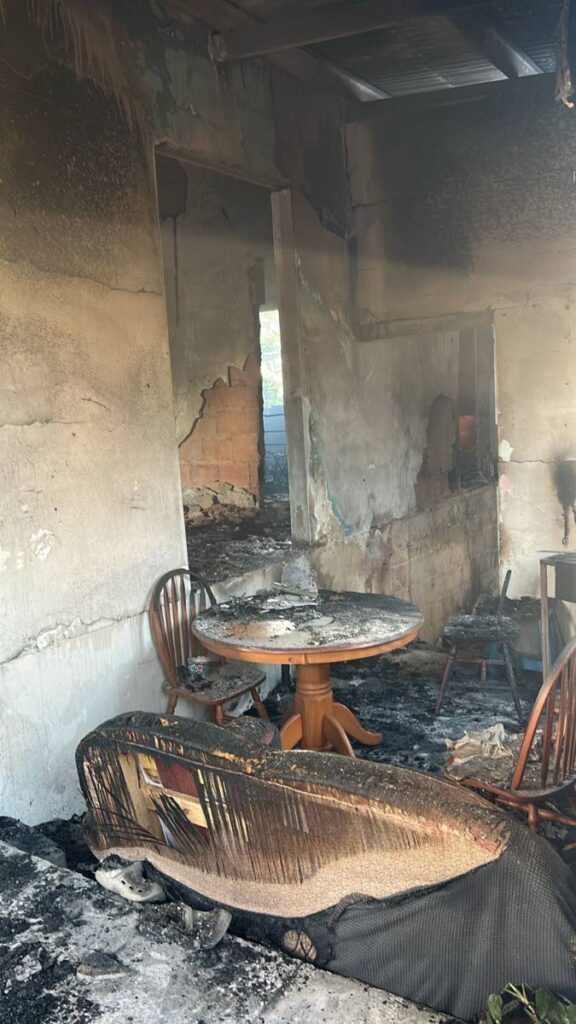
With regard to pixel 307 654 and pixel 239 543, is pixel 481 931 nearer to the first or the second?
pixel 307 654

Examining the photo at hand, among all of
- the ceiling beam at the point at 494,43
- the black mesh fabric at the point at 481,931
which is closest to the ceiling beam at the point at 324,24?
the ceiling beam at the point at 494,43

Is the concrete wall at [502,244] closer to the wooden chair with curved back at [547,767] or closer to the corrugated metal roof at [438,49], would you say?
the corrugated metal roof at [438,49]

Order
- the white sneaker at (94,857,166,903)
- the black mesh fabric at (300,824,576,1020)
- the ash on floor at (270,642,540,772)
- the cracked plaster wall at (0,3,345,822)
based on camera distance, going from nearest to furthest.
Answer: the black mesh fabric at (300,824,576,1020) < the white sneaker at (94,857,166,903) < the cracked plaster wall at (0,3,345,822) < the ash on floor at (270,642,540,772)

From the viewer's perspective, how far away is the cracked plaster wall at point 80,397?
9.61ft

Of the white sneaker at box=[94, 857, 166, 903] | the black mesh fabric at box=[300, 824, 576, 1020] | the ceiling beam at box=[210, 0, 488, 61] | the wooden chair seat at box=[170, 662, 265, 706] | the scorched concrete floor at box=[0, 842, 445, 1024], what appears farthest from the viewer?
the ceiling beam at box=[210, 0, 488, 61]

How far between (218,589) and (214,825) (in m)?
2.55

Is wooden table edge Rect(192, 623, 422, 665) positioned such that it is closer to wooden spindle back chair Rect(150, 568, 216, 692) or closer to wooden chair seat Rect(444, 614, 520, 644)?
wooden spindle back chair Rect(150, 568, 216, 692)

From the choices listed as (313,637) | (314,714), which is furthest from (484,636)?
(313,637)

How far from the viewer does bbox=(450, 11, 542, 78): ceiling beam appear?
4.01 meters

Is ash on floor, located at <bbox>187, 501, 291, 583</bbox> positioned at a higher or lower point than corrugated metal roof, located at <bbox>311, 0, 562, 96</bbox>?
lower

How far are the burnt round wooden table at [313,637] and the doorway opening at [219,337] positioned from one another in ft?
7.04

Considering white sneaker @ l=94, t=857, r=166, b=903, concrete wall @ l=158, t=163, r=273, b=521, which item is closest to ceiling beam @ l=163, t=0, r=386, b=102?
concrete wall @ l=158, t=163, r=273, b=521

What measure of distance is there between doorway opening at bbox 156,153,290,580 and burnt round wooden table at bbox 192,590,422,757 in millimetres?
2145

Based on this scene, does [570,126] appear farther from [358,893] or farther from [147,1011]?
[147,1011]
